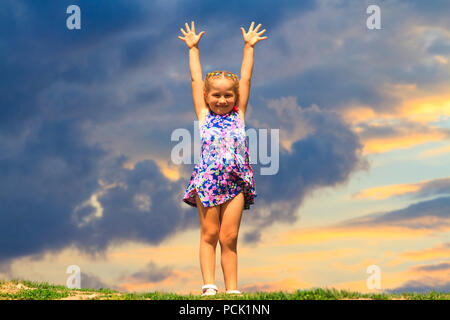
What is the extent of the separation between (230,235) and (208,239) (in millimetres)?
358

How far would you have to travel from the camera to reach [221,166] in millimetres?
8891

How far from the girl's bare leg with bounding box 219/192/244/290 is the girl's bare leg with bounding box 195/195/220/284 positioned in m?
0.11

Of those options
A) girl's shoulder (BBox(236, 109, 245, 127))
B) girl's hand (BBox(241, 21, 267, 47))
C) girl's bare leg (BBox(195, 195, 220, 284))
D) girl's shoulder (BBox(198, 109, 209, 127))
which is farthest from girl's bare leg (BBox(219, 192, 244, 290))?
girl's hand (BBox(241, 21, 267, 47))

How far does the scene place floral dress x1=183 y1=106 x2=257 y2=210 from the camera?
8891 millimetres

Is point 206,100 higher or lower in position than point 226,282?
higher

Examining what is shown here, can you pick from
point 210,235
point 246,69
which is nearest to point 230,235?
point 210,235

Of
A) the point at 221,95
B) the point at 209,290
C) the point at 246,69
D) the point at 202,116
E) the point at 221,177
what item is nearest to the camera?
the point at 209,290

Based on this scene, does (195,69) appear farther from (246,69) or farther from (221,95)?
(246,69)

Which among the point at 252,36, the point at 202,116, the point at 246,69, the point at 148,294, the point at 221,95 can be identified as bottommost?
the point at 148,294

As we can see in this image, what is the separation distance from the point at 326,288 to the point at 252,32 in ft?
14.1

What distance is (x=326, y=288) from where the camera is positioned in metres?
8.12

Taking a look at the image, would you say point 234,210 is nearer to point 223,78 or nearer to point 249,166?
point 249,166

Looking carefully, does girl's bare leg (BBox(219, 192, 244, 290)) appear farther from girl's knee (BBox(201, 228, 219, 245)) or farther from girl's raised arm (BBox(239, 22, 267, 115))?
girl's raised arm (BBox(239, 22, 267, 115))
